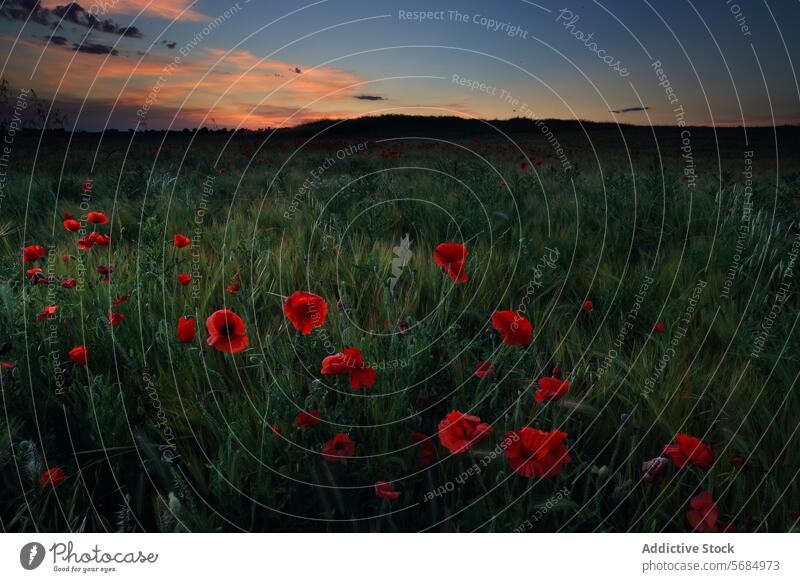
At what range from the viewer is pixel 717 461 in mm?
1489

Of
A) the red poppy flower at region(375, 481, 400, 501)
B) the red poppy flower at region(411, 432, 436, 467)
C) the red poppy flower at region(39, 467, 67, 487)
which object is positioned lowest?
the red poppy flower at region(39, 467, 67, 487)

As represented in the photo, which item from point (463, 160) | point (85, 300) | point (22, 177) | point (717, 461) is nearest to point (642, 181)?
point (463, 160)

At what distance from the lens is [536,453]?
4.30 feet

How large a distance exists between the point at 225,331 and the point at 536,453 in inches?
34.2

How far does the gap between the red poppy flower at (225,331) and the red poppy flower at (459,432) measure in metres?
0.60

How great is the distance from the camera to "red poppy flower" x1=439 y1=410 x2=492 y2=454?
1.34 m

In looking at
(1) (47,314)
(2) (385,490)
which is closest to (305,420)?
(2) (385,490)

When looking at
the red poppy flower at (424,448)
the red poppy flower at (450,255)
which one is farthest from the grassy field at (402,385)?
the red poppy flower at (450,255)

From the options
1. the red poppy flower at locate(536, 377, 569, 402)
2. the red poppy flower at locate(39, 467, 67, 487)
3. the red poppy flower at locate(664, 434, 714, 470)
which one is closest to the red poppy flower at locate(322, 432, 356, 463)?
the red poppy flower at locate(536, 377, 569, 402)

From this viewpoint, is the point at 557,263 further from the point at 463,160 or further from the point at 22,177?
the point at 22,177

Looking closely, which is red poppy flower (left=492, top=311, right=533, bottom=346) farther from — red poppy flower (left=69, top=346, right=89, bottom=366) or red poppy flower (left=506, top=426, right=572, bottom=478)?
red poppy flower (left=69, top=346, right=89, bottom=366)

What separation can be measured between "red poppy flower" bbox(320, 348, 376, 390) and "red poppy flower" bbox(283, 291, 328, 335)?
0.19 meters
